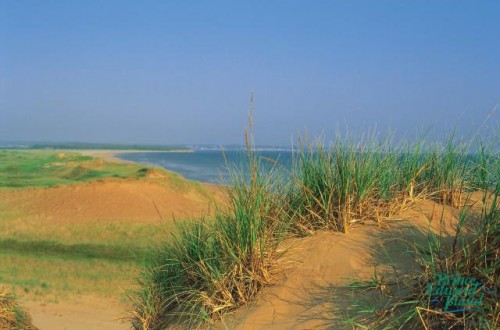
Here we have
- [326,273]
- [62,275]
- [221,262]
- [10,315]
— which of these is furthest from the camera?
[62,275]

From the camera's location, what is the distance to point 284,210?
497 cm

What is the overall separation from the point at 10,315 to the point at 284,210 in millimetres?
5447

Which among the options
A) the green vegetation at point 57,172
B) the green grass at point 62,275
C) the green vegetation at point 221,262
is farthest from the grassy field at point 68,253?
the green vegetation at point 221,262

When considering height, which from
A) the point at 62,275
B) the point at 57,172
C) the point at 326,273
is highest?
the point at 326,273

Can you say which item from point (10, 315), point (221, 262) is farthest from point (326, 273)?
point (10, 315)

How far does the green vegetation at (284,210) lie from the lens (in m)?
4.27

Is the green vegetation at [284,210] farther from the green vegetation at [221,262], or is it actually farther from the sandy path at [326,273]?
the sandy path at [326,273]

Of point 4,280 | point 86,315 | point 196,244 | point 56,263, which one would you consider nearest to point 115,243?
point 56,263

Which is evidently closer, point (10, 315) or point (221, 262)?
point (221, 262)

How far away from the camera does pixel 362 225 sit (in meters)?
4.75

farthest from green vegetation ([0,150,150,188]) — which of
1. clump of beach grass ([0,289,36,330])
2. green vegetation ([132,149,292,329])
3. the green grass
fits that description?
green vegetation ([132,149,292,329])

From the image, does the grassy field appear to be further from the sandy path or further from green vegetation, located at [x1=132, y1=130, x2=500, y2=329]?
the sandy path

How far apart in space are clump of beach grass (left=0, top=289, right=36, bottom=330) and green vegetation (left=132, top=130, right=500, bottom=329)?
3.54 meters

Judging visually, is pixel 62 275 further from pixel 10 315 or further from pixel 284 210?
pixel 284 210
